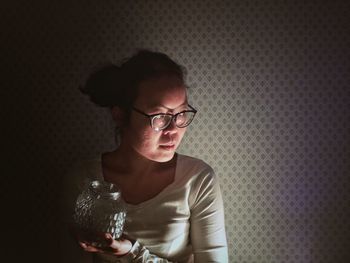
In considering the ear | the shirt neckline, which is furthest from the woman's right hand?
the ear

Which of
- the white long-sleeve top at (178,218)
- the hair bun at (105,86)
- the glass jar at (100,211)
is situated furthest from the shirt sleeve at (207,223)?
the hair bun at (105,86)

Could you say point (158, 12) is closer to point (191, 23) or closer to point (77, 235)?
point (191, 23)

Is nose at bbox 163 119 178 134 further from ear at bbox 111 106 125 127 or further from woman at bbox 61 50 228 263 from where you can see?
ear at bbox 111 106 125 127

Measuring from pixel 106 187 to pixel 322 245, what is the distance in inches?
32.9

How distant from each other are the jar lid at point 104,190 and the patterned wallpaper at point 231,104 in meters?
0.36

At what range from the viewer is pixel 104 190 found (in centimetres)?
109

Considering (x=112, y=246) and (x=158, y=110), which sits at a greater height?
(x=158, y=110)

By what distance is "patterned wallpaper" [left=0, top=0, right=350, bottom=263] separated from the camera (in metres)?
1.37

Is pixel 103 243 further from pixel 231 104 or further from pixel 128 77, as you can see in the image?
pixel 231 104

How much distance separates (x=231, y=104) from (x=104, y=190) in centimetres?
55

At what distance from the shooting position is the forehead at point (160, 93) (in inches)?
44.7

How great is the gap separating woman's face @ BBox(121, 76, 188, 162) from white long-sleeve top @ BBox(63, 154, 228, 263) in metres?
0.13

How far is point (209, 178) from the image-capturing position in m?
1.26

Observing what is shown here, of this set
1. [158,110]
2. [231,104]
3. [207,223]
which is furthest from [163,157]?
[231,104]
